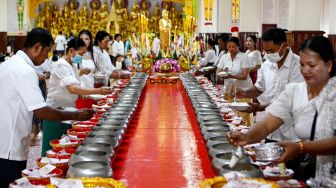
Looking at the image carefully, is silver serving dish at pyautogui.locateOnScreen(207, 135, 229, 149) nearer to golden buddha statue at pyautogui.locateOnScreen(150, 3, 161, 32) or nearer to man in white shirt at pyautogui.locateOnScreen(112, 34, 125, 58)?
man in white shirt at pyautogui.locateOnScreen(112, 34, 125, 58)

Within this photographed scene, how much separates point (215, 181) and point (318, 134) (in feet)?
1.96

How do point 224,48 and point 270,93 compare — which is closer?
point 270,93

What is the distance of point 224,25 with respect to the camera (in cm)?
1553

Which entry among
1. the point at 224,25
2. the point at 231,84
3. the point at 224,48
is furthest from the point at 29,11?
the point at 231,84

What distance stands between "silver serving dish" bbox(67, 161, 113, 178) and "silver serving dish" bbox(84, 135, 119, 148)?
44cm

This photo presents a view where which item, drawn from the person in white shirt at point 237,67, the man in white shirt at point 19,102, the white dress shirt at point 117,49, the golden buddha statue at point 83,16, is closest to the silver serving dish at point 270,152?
the man in white shirt at point 19,102

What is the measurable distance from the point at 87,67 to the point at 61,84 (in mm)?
1468

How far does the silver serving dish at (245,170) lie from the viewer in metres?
2.38

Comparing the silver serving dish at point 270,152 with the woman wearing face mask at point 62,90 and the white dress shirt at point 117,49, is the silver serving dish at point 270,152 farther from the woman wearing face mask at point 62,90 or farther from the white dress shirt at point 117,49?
the white dress shirt at point 117,49

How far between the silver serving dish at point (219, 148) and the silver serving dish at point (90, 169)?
532 millimetres

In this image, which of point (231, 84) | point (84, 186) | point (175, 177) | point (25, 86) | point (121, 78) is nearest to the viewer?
point (84, 186)

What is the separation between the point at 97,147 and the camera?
9.45 ft

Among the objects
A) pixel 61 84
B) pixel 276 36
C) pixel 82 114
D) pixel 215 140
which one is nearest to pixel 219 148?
pixel 215 140

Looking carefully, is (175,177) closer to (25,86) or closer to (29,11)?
(25,86)
